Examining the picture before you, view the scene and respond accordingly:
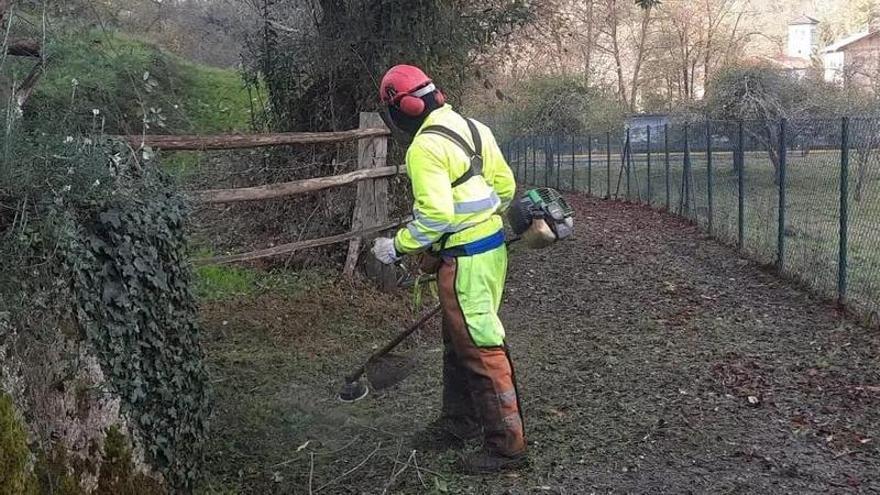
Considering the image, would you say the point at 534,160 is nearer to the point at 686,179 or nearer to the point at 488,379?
the point at 686,179

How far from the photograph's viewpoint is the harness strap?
171 inches

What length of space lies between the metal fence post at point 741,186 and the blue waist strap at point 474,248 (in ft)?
23.0

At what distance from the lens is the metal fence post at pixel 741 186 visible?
10.5 m

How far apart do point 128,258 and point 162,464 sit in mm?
876

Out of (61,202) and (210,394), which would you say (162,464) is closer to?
(210,394)

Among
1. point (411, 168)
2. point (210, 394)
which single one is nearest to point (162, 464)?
point (210, 394)

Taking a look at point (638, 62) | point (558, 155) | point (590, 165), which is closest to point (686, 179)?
point (590, 165)

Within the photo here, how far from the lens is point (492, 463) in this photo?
4.41 meters

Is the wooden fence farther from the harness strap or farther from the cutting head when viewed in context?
the harness strap

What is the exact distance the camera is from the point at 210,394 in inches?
163

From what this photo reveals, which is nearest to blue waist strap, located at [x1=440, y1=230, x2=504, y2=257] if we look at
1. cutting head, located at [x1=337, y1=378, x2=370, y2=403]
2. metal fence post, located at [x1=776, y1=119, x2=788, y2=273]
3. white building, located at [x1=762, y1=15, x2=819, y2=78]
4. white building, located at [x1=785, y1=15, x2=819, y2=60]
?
cutting head, located at [x1=337, y1=378, x2=370, y2=403]

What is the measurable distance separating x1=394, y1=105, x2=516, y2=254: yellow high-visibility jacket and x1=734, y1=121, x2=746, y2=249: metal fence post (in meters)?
6.82

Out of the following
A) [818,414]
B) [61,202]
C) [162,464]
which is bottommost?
[818,414]

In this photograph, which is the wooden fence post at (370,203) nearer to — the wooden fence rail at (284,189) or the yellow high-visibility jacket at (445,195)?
the wooden fence rail at (284,189)
